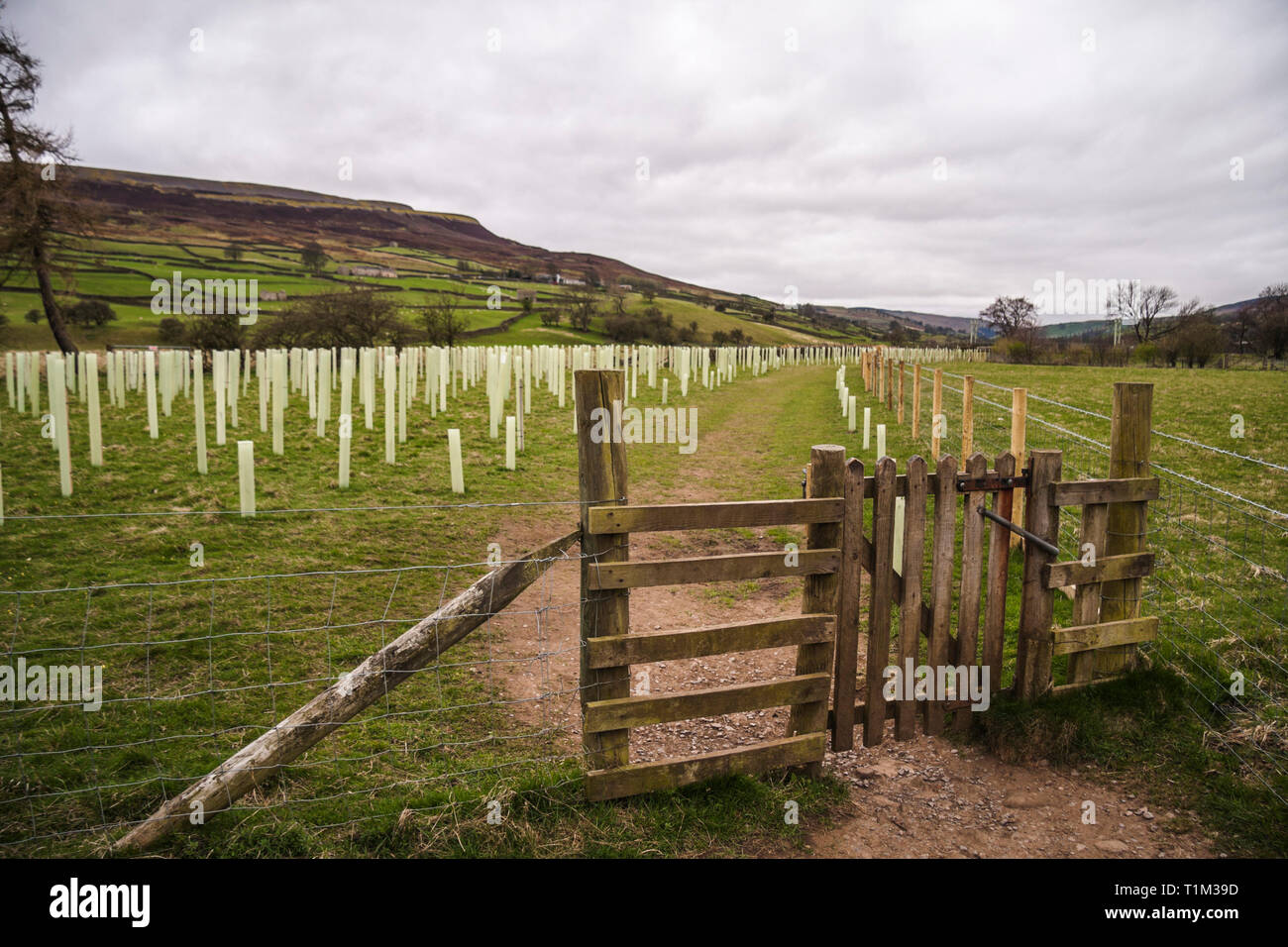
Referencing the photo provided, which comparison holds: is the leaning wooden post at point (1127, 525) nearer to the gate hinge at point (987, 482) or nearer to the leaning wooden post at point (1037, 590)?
the leaning wooden post at point (1037, 590)

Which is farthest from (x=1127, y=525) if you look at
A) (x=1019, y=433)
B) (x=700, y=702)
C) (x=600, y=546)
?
(x=600, y=546)

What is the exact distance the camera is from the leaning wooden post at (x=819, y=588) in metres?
4.11

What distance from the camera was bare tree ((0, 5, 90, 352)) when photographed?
76.7 ft

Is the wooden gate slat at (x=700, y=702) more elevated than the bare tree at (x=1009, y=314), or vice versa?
the bare tree at (x=1009, y=314)

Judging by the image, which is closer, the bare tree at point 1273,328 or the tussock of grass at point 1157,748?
the tussock of grass at point 1157,748

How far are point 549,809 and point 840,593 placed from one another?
2.10m

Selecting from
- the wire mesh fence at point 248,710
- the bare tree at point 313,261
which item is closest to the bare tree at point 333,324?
the wire mesh fence at point 248,710

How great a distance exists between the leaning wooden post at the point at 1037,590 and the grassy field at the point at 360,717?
223 mm

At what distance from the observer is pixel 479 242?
6255 inches

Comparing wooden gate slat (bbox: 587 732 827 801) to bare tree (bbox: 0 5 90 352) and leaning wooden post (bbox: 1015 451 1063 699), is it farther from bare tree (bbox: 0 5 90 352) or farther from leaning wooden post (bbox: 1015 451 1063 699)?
bare tree (bbox: 0 5 90 352)

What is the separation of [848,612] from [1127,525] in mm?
2405

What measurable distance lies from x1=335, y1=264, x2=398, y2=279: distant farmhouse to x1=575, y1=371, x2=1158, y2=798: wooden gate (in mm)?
93908

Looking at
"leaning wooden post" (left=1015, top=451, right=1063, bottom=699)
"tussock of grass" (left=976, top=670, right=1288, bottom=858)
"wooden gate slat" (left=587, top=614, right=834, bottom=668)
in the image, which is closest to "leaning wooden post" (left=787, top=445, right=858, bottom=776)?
"wooden gate slat" (left=587, top=614, right=834, bottom=668)
